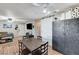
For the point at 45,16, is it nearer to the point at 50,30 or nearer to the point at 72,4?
the point at 50,30

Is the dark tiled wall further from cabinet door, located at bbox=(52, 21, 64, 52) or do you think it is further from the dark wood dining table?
the dark wood dining table

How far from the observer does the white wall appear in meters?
1.84

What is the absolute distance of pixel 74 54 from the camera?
1.73m

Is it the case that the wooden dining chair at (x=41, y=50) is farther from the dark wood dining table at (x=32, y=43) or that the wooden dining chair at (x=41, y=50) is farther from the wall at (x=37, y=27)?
the wall at (x=37, y=27)

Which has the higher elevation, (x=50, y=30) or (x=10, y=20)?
(x=10, y=20)

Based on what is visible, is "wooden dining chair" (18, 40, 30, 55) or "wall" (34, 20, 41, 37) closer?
"wooden dining chair" (18, 40, 30, 55)

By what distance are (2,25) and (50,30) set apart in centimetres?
89

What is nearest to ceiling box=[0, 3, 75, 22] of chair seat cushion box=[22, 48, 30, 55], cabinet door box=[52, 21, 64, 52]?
cabinet door box=[52, 21, 64, 52]

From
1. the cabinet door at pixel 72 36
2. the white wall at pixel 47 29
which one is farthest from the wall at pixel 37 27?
the cabinet door at pixel 72 36

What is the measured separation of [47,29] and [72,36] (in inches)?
18.9

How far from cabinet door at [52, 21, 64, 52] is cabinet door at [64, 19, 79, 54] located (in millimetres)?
74

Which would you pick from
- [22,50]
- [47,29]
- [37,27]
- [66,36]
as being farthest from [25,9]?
[66,36]

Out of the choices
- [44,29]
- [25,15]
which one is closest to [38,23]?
[44,29]

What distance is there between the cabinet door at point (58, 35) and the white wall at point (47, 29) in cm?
8
